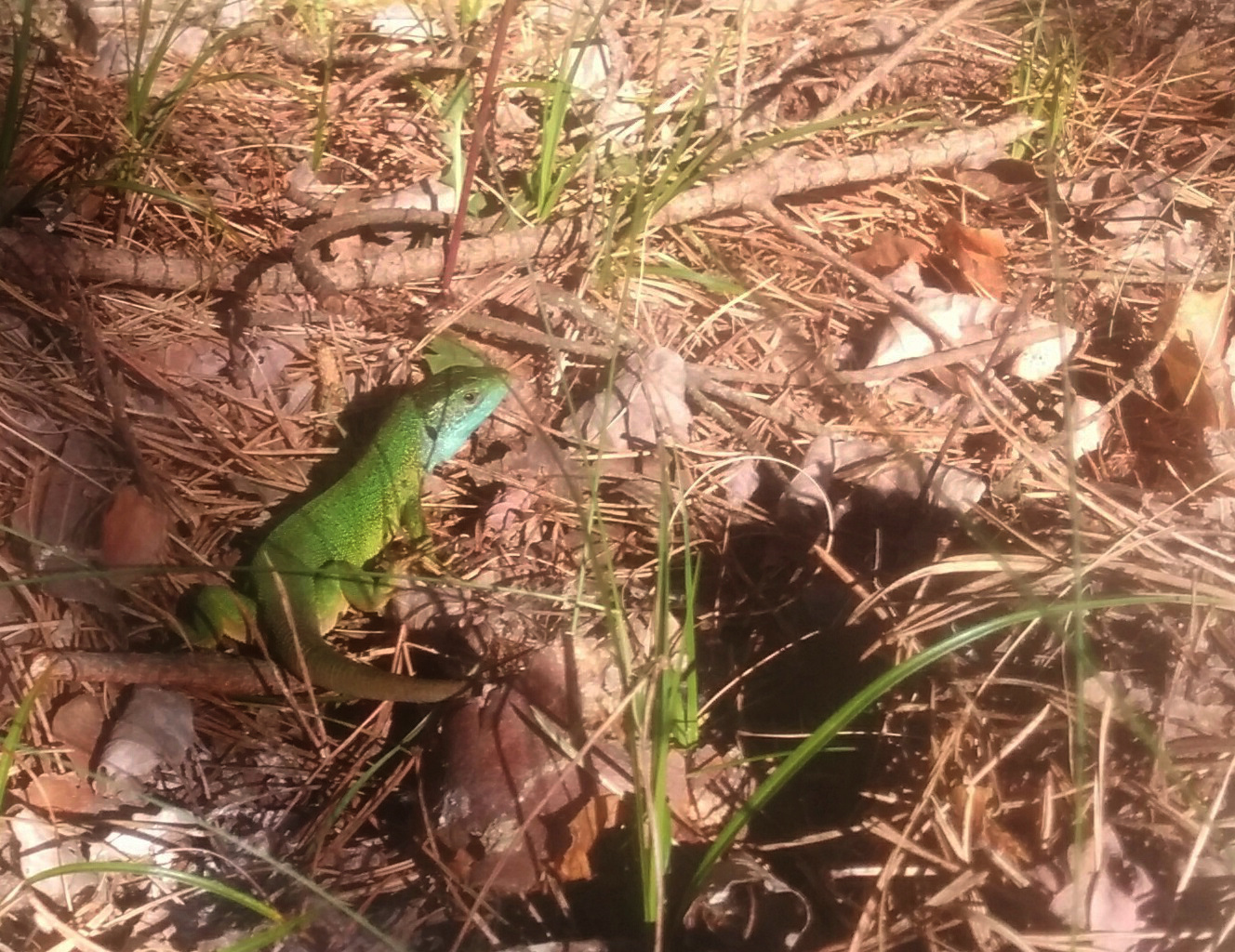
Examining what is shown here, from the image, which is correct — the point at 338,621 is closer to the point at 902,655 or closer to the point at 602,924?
the point at 602,924

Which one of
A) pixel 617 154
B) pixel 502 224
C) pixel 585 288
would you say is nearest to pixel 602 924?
pixel 585 288

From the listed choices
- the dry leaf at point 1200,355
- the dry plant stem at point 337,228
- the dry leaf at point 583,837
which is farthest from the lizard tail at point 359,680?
the dry leaf at point 1200,355

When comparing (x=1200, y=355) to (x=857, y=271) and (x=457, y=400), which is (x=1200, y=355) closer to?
(x=857, y=271)

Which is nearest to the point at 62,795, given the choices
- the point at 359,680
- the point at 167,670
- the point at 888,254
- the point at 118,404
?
the point at 167,670

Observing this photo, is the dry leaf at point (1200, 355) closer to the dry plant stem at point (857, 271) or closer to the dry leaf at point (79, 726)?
the dry plant stem at point (857, 271)

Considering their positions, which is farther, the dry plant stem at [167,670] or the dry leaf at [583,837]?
the dry plant stem at [167,670]

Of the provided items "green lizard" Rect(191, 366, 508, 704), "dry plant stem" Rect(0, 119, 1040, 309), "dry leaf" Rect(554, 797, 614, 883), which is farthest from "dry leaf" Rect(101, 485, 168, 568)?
"dry leaf" Rect(554, 797, 614, 883)
